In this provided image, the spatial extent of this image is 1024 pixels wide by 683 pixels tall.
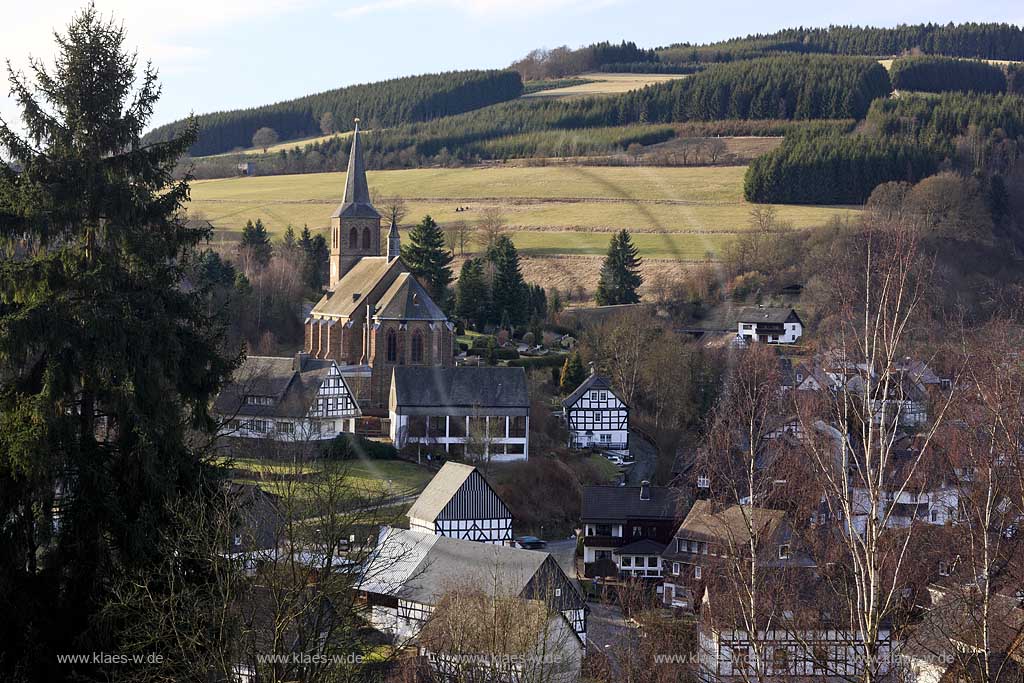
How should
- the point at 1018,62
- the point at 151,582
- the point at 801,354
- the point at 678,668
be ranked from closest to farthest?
1. the point at 151,582
2. the point at 678,668
3. the point at 801,354
4. the point at 1018,62

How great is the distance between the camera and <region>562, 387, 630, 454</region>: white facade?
59781mm

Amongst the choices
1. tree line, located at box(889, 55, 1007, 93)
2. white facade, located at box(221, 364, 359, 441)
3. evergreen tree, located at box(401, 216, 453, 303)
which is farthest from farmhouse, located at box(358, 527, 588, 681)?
tree line, located at box(889, 55, 1007, 93)

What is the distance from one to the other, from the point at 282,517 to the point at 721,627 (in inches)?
661

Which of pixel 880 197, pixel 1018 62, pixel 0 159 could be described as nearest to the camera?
pixel 0 159

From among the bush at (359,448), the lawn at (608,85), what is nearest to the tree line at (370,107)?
the lawn at (608,85)

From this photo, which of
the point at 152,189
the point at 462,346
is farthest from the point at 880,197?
the point at 152,189

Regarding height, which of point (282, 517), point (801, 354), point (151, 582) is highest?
point (282, 517)

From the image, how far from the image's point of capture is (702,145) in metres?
126

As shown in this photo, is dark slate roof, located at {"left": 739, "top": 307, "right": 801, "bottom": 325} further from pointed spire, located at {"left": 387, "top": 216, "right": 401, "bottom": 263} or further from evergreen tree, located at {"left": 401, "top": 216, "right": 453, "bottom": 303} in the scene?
pointed spire, located at {"left": 387, "top": 216, "right": 401, "bottom": 263}

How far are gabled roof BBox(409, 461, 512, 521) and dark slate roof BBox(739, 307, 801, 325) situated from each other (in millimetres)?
34352

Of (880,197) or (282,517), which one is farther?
(880,197)

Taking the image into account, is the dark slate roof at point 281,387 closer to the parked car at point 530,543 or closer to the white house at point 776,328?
the parked car at point 530,543

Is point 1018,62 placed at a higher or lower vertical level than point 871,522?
higher

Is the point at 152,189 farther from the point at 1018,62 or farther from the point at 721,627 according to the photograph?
the point at 1018,62
